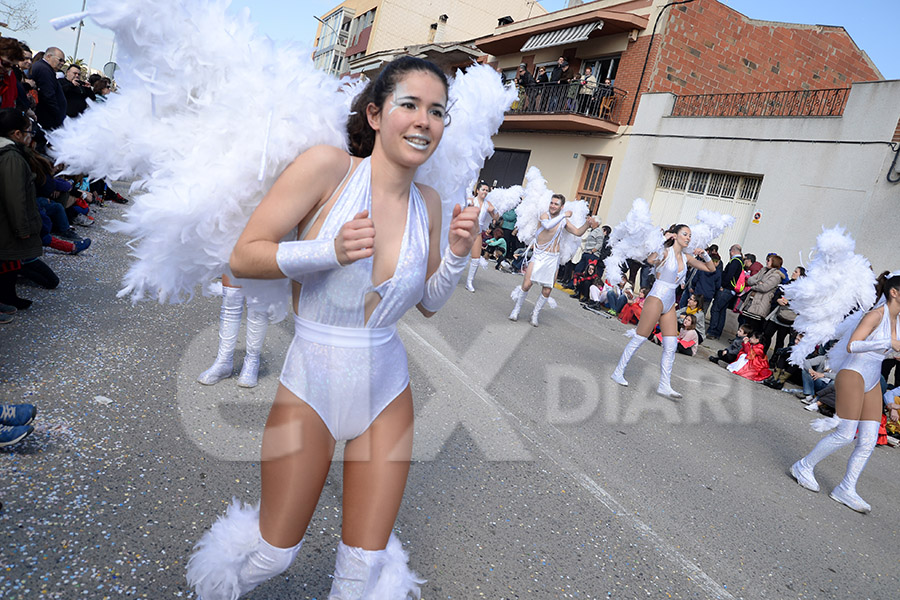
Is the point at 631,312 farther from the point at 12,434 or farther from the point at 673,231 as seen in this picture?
the point at 12,434

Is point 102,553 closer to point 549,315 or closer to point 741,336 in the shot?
point 549,315

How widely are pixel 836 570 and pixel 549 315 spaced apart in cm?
704

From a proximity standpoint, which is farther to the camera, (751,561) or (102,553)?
(751,561)

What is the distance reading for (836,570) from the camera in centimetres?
366

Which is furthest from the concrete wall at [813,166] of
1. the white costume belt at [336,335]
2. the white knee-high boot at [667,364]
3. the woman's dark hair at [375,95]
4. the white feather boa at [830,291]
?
the white costume belt at [336,335]

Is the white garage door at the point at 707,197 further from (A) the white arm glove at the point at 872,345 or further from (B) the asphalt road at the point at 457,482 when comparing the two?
(A) the white arm glove at the point at 872,345

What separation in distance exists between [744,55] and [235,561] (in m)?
21.6

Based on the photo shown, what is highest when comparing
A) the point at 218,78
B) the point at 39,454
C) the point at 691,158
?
the point at 691,158

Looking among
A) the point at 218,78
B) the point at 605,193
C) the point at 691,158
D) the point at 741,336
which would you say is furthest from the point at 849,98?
the point at 218,78

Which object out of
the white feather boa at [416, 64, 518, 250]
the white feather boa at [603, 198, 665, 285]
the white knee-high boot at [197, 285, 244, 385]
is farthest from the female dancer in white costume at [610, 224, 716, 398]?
the white feather boa at [416, 64, 518, 250]

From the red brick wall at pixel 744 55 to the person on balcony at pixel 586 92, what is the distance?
5.90 feet

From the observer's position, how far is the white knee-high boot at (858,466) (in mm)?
4742

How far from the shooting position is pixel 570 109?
19.0 m

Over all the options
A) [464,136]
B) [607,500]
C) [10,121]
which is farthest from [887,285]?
[10,121]
